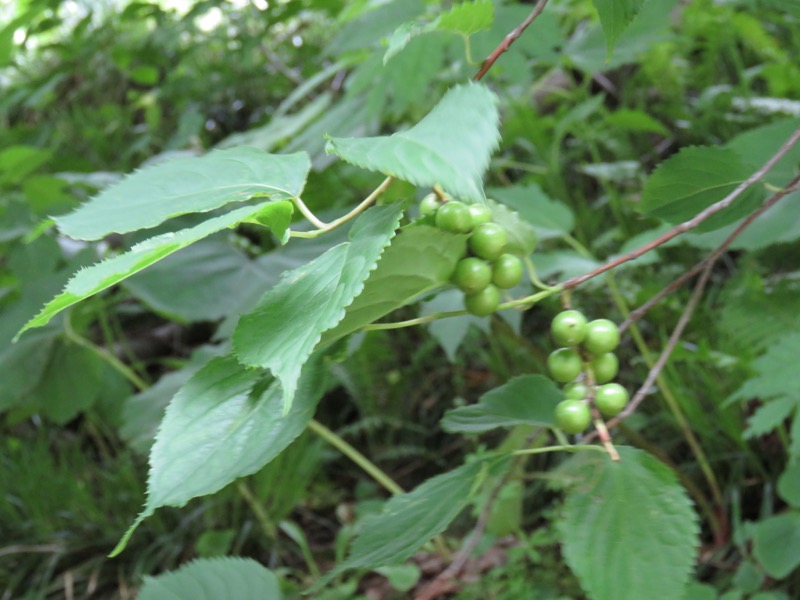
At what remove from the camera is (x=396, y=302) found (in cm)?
39

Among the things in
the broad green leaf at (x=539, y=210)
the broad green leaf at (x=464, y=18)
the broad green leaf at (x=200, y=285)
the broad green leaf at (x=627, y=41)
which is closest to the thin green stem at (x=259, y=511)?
the broad green leaf at (x=200, y=285)

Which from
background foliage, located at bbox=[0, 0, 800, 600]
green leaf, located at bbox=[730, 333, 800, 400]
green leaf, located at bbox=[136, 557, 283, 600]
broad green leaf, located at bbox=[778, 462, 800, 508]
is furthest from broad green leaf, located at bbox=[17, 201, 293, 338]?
broad green leaf, located at bbox=[778, 462, 800, 508]

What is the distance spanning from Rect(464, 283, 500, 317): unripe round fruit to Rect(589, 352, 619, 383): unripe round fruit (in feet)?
0.26

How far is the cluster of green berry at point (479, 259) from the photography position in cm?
39

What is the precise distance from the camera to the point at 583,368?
0.44 m

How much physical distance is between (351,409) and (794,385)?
3.92 ft

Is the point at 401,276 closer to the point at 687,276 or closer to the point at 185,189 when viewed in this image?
the point at 185,189

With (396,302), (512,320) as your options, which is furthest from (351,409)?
(396,302)

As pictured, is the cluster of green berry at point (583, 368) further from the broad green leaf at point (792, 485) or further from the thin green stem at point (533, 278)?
the broad green leaf at point (792, 485)

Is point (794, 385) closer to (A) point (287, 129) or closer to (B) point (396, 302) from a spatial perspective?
(B) point (396, 302)

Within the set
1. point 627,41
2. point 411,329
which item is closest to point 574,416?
point 627,41

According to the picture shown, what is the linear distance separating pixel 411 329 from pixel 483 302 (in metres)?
1.51

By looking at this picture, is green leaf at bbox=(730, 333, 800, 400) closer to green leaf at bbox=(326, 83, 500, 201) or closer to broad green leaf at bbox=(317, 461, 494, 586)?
broad green leaf at bbox=(317, 461, 494, 586)

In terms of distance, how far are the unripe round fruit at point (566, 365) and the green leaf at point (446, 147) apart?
17 centimetres
